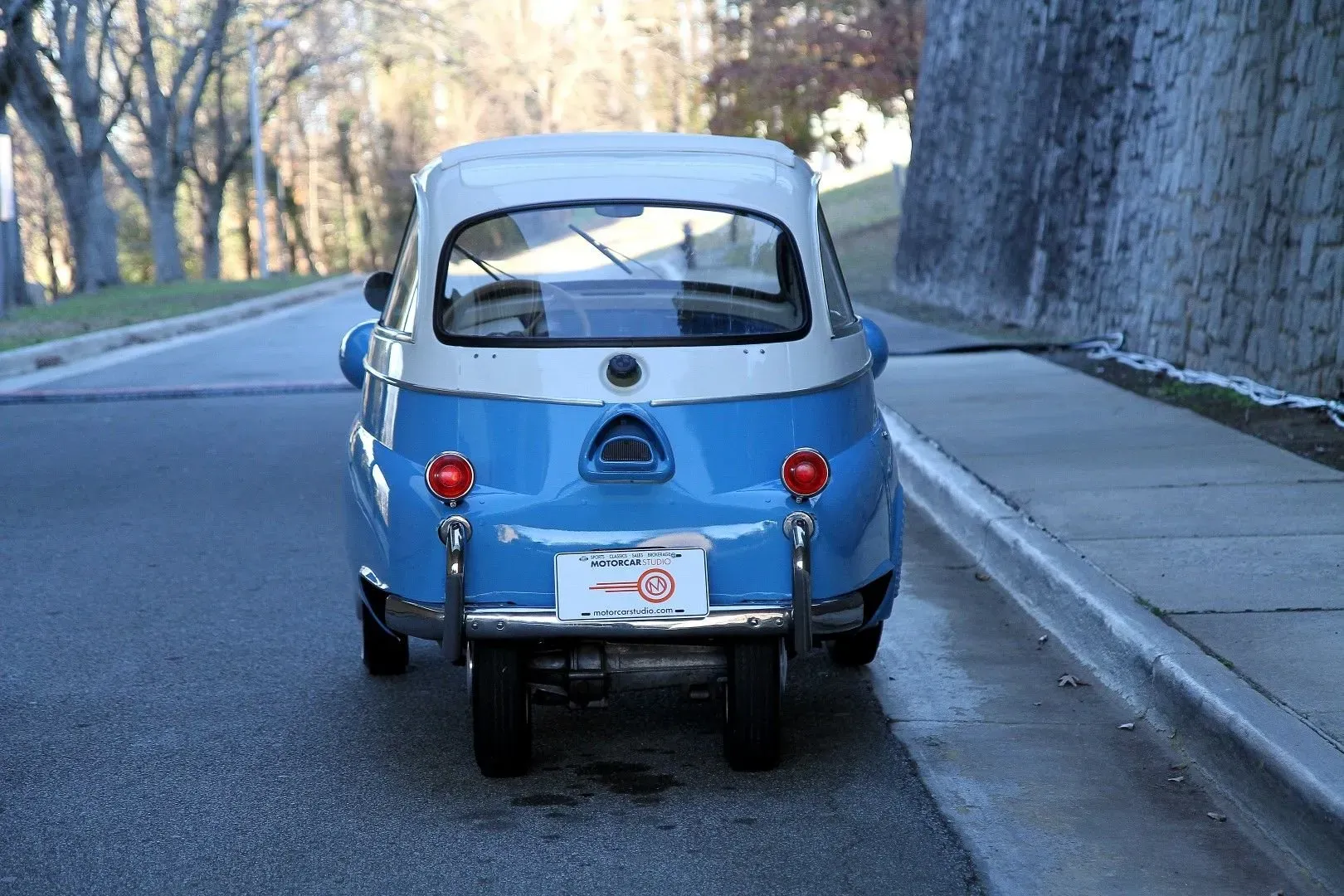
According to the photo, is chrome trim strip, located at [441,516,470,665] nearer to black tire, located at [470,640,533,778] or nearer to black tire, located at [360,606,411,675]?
black tire, located at [470,640,533,778]

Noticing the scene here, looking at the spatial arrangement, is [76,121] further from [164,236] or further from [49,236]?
[49,236]

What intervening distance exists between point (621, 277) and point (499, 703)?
127cm

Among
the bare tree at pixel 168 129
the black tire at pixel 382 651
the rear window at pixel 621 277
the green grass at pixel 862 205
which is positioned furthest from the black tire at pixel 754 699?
the bare tree at pixel 168 129

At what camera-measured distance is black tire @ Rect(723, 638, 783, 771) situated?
448cm

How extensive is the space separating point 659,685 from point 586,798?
0.36 meters

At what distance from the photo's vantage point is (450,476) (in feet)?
14.4

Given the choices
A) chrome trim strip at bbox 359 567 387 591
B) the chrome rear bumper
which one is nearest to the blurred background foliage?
chrome trim strip at bbox 359 567 387 591

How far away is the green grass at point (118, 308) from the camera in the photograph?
65.5 ft

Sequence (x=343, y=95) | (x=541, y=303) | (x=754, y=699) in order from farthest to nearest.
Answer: (x=343, y=95)
(x=541, y=303)
(x=754, y=699)

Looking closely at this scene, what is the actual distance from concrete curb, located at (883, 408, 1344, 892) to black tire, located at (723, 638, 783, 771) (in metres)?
1.16

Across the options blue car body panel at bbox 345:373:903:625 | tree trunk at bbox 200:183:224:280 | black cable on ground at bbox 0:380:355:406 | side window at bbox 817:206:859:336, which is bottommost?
tree trunk at bbox 200:183:224:280

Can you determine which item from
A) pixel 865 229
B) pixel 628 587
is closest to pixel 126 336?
pixel 628 587

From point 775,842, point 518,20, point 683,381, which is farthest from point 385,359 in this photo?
point 518,20

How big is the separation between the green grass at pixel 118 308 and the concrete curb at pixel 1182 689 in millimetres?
13091
